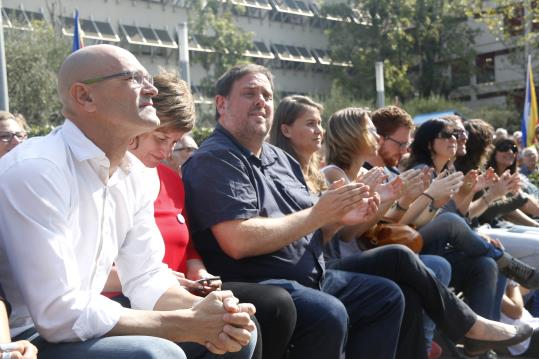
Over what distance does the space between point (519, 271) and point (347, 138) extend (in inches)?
70.5

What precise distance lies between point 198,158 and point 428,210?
2.45 metres

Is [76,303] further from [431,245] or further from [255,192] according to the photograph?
[431,245]

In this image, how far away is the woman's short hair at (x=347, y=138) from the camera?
5.89 metres

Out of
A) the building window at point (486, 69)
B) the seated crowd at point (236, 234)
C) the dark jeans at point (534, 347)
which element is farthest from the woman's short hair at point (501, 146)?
the building window at point (486, 69)

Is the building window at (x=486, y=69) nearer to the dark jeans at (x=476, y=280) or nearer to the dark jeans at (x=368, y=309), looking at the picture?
the dark jeans at (x=476, y=280)

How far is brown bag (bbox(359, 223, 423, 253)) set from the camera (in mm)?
5449

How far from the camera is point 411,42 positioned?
55344mm

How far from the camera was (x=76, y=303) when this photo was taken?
271 centimetres

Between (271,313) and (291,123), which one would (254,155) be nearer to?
(271,313)

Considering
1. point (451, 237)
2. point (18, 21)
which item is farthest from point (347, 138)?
point (18, 21)

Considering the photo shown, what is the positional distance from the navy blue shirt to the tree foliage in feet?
163

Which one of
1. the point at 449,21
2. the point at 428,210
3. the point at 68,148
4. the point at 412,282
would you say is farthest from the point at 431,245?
the point at 449,21

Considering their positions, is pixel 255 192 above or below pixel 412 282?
above

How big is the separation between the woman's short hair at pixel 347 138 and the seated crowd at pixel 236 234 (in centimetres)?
1
